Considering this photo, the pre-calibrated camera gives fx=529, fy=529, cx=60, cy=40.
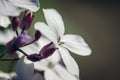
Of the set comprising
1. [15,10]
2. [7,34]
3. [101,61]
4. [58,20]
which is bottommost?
[101,61]

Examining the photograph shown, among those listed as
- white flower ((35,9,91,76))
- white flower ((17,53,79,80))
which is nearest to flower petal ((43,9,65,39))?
white flower ((35,9,91,76))

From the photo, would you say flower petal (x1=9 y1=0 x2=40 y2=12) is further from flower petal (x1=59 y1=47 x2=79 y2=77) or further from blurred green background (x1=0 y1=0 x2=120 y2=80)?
blurred green background (x1=0 y1=0 x2=120 y2=80)

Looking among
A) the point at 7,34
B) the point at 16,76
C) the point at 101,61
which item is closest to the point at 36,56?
the point at 16,76

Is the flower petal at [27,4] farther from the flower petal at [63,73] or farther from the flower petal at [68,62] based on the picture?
the flower petal at [63,73]

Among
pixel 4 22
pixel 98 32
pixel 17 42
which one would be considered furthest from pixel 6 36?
pixel 98 32

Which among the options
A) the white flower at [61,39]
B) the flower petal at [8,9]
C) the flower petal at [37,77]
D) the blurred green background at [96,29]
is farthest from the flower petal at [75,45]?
the blurred green background at [96,29]

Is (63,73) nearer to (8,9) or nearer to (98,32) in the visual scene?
(8,9)

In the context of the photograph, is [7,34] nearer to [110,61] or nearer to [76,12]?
[110,61]

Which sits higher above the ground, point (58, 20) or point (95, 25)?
point (58, 20)
